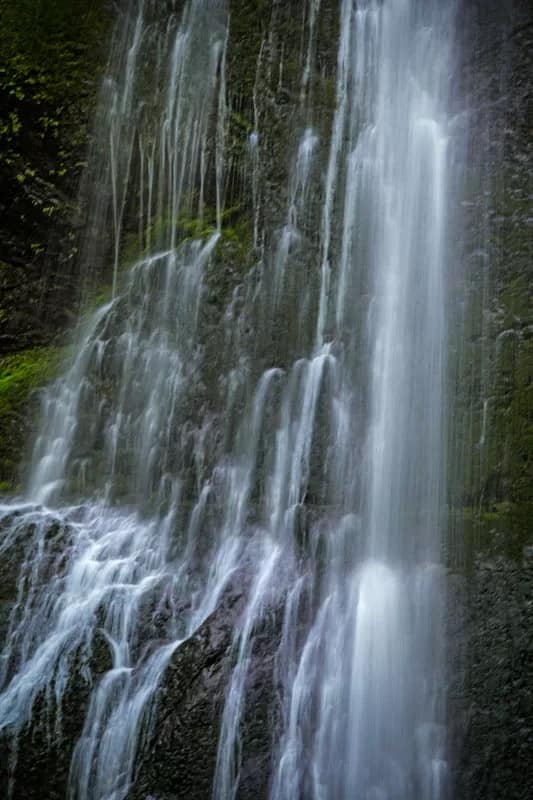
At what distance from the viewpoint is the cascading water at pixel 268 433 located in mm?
7035

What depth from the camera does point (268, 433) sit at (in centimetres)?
952

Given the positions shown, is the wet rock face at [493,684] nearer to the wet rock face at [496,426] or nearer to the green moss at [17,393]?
the wet rock face at [496,426]

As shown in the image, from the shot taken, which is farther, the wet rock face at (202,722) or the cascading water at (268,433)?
the cascading water at (268,433)

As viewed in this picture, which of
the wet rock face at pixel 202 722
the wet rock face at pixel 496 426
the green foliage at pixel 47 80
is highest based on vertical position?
the green foliage at pixel 47 80

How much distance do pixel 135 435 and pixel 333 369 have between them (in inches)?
109

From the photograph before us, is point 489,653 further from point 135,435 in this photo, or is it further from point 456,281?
point 135,435

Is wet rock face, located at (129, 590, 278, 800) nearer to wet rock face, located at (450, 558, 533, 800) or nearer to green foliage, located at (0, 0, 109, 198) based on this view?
wet rock face, located at (450, 558, 533, 800)

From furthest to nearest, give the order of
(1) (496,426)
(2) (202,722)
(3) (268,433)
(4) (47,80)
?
(4) (47,80) → (3) (268,433) → (1) (496,426) → (2) (202,722)

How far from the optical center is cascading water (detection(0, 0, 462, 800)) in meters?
7.04

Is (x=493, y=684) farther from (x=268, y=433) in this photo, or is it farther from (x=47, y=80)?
(x=47, y=80)

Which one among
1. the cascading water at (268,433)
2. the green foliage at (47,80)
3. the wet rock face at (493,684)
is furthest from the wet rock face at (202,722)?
the green foliage at (47,80)

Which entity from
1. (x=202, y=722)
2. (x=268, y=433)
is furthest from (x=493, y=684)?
(x=268, y=433)

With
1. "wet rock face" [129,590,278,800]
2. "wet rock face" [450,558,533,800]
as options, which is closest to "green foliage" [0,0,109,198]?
"wet rock face" [129,590,278,800]

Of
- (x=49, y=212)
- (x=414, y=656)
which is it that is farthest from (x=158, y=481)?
(x=49, y=212)
